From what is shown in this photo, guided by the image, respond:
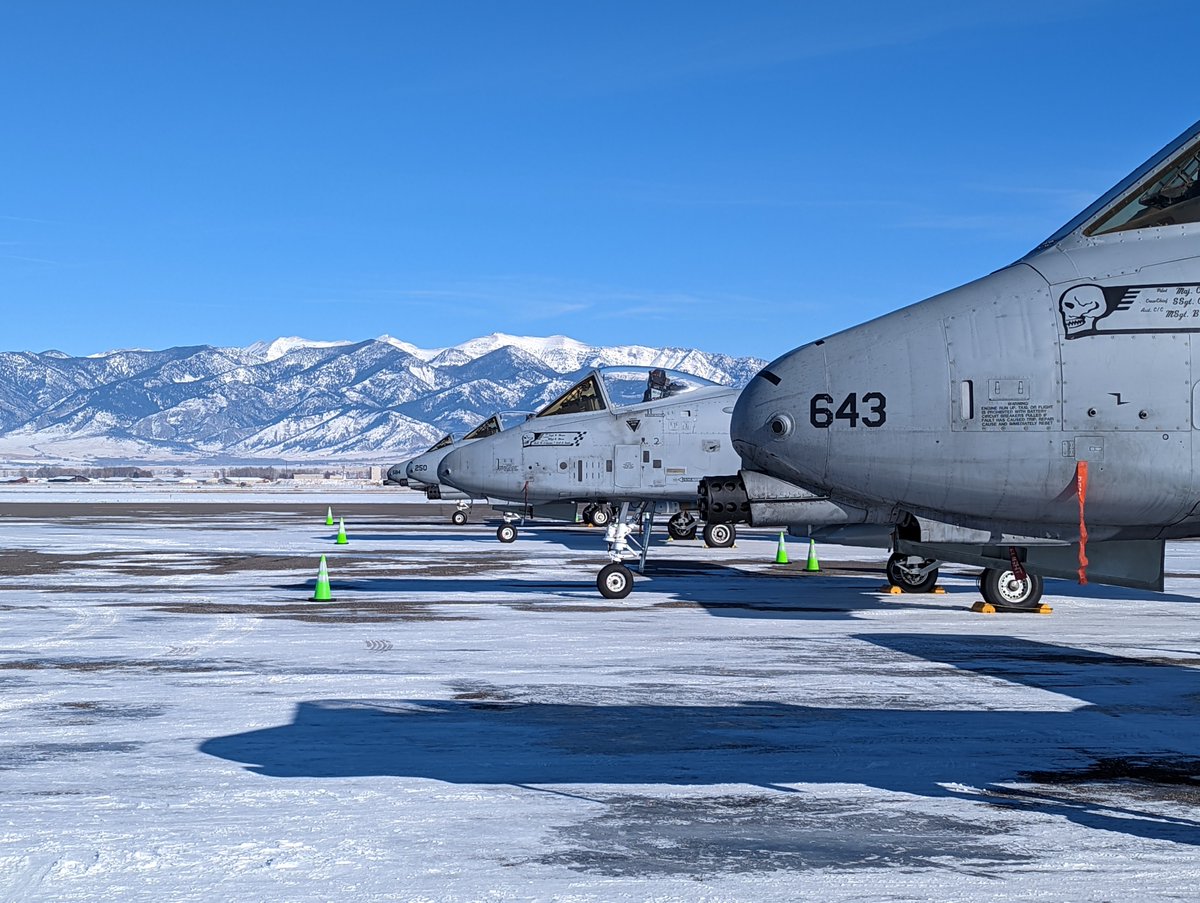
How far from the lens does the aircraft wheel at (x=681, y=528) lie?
3388 cm

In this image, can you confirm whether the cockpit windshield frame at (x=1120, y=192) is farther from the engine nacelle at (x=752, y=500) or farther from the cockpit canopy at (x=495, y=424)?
the cockpit canopy at (x=495, y=424)

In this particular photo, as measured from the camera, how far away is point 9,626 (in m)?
15.4

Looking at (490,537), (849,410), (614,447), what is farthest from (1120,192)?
(490,537)

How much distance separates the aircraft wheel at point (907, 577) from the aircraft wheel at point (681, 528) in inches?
533

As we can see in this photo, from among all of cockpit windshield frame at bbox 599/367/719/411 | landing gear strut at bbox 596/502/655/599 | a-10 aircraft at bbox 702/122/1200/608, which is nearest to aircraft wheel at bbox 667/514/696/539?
cockpit windshield frame at bbox 599/367/719/411

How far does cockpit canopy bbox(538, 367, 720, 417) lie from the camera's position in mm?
28547

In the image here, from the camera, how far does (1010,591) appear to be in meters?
17.7

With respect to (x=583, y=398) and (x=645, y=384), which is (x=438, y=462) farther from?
(x=583, y=398)

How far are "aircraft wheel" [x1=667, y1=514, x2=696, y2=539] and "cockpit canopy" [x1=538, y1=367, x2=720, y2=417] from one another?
521 cm

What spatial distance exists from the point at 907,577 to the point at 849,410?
11.1 meters

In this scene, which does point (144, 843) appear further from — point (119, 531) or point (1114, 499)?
point (119, 531)

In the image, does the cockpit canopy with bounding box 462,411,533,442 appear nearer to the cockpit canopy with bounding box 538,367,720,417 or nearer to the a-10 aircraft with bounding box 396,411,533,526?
the a-10 aircraft with bounding box 396,411,533,526

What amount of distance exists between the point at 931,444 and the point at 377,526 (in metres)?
41.5

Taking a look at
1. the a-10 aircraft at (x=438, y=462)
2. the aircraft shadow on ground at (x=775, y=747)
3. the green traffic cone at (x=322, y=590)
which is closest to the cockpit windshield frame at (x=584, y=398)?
the green traffic cone at (x=322, y=590)
